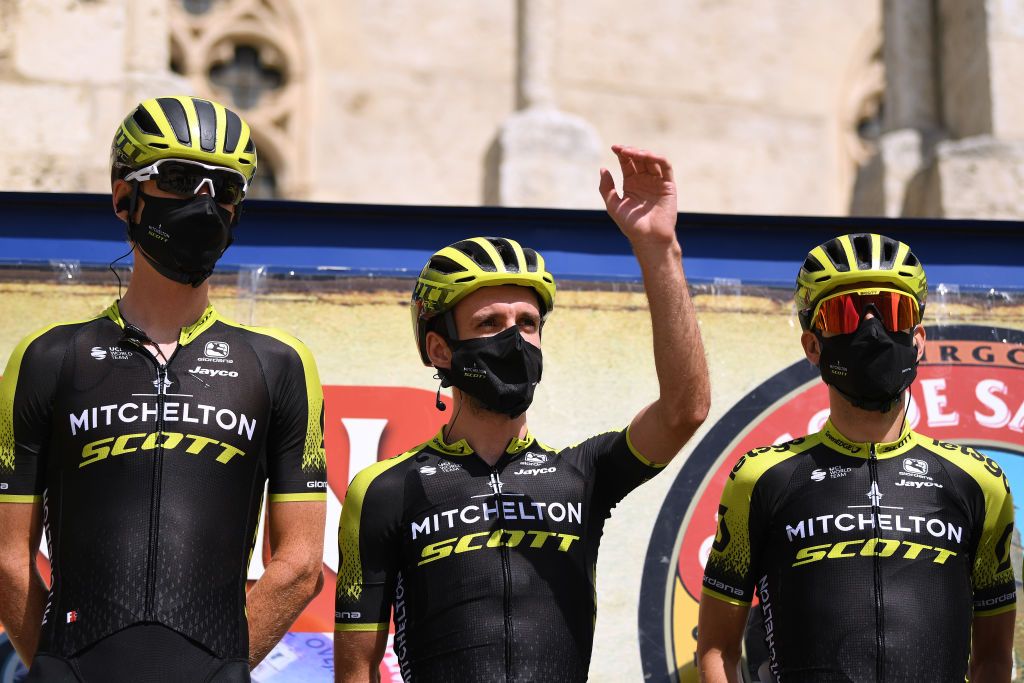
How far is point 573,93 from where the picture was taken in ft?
47.2

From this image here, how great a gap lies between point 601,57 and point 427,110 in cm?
188

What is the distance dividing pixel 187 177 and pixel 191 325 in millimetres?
443

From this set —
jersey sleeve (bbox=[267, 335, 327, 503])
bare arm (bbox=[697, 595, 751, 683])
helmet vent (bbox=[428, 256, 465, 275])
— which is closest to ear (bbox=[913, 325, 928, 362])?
bare arm (bbox=[697, 595, 751, 683])

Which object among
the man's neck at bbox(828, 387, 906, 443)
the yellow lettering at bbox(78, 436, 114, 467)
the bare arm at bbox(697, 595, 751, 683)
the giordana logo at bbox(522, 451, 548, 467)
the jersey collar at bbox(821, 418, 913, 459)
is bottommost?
the bare arm at bbox(697, 595, 751, 683)

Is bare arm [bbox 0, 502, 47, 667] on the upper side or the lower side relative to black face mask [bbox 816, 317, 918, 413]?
lower

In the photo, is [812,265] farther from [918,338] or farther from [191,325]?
[191,325]

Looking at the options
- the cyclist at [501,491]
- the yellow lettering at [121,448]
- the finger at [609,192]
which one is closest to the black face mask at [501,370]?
the cyclist at [501,491]

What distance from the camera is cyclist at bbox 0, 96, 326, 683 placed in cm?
391

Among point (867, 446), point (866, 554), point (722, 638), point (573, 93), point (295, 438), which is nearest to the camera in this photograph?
point (295, 438)

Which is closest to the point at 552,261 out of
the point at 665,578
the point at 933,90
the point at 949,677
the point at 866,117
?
the point at 665,578

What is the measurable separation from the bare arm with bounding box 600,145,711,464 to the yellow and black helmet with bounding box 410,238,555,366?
13.4 inches

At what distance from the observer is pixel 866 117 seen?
52.0ft

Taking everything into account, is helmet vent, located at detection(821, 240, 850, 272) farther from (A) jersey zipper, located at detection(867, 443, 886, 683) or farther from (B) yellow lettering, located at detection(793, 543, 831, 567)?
(B) yellow lettering, located at detection(793, 543, 831, 567)

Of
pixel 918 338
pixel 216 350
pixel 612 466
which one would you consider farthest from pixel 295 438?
pixel 918 338
